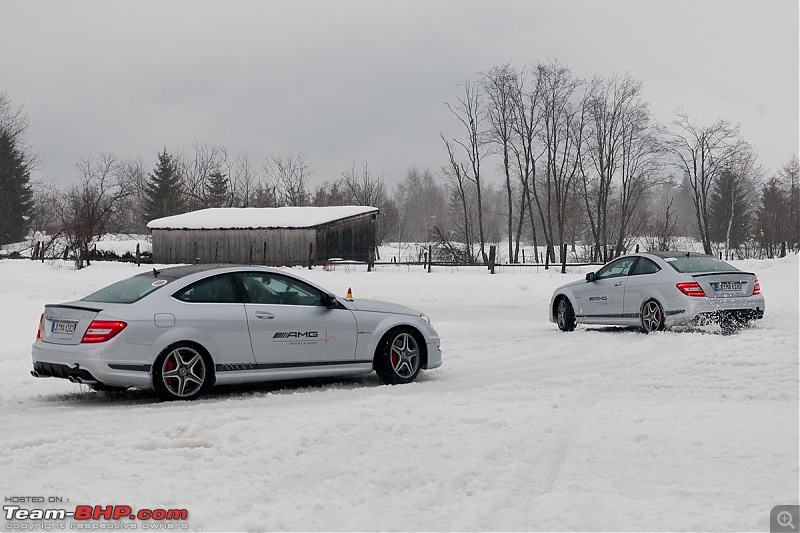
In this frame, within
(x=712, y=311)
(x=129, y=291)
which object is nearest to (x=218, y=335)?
(x=129, y=291)

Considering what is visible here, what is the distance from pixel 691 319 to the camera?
556 inches

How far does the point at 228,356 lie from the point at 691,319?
8.76 meters

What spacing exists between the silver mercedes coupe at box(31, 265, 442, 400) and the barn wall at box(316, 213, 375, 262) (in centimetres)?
4120

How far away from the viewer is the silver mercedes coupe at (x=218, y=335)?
8.22 metres

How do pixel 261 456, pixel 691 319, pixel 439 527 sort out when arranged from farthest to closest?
pixel 691 319
pixel 261 456
pixel 439 527

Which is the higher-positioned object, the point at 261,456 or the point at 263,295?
the point at 263,295

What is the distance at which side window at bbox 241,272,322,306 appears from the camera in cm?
932

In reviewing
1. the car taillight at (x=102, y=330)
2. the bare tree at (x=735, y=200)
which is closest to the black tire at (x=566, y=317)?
the car taillight at (x=102, y=330)

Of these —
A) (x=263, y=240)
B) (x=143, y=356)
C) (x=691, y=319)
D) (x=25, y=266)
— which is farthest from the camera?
(x=263, y=240)

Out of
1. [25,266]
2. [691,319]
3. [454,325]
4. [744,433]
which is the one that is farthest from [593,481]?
[25,266]

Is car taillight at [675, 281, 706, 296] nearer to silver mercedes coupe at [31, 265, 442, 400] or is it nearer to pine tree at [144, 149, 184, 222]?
silver mercedes coupe at [31, 265, 442, 400]

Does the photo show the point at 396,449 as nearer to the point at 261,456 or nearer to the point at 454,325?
the point at 261,456

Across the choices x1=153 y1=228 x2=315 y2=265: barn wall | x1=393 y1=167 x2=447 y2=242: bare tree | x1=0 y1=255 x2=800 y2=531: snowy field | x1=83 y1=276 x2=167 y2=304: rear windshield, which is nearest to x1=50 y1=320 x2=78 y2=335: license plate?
x1=83 y1=276 x2=167 y2=304: rear windshield

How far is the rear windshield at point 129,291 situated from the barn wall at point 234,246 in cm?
4157
